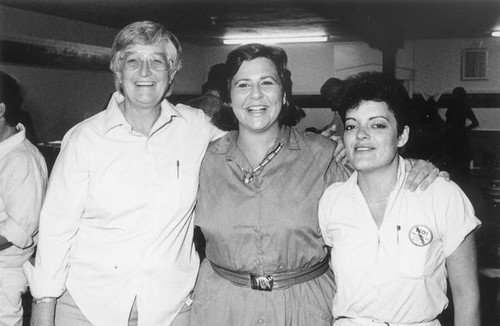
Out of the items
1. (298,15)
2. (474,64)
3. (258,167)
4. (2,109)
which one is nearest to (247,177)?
(258,167)

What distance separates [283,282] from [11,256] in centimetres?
153

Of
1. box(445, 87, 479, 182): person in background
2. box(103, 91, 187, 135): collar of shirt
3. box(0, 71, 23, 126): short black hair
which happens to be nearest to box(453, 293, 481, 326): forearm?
box(103, 91, 187, 135): collar of shirt

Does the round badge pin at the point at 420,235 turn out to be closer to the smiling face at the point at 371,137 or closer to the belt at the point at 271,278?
the smiling face at the point at 371,137

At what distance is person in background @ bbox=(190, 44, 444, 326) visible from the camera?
2.12m

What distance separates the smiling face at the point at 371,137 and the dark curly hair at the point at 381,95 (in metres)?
0.02

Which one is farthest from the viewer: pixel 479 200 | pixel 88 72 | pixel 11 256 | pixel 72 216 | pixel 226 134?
pixel 88 72

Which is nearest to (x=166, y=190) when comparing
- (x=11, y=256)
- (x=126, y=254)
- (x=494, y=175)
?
(x=126, y=254)

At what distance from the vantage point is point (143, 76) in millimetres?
2145

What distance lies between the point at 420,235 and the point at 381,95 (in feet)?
1.74

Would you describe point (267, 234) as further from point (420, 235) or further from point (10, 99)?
point (10, 99)

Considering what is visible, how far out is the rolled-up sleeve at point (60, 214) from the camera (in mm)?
2059

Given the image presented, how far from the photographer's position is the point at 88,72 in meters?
9.98

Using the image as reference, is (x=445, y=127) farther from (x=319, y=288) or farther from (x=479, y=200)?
(x=319, y=288)

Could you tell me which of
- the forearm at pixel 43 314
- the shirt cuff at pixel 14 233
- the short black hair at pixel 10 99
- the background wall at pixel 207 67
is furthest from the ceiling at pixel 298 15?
the forearm at pixel 43 314
